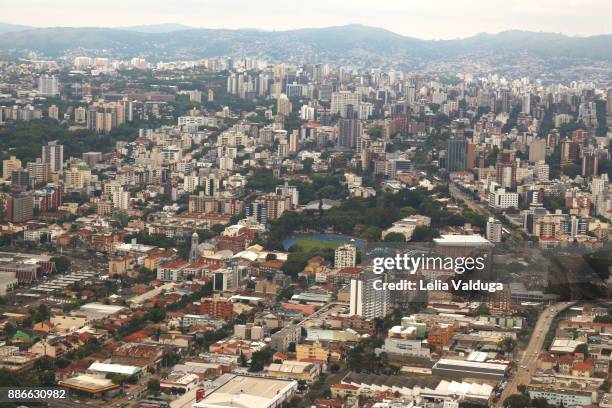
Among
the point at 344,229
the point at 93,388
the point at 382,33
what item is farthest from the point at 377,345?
the point at 382,33

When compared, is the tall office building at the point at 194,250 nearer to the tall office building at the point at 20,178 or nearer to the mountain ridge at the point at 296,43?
the tall office building at the point at 20,178

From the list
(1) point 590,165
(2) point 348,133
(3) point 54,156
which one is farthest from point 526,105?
(3) point 54,156

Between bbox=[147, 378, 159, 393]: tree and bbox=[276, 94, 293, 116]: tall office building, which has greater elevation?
bbox=[276, 94, 293, 116]: tall office building

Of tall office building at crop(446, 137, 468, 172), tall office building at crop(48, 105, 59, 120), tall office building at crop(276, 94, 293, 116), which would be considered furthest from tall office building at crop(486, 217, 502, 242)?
tall office building at crop(276, 94, 293, 116)

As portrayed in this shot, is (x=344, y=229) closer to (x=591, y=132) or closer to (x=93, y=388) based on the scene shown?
(x=93, y=388)

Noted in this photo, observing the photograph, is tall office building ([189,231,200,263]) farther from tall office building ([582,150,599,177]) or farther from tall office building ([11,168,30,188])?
tall office building ([582,150,599,177])

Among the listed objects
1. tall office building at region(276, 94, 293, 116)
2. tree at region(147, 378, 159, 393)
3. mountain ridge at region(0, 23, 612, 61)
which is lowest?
tree at region(147, 378, 159, 393)

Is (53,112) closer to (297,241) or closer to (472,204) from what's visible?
(472,204)
